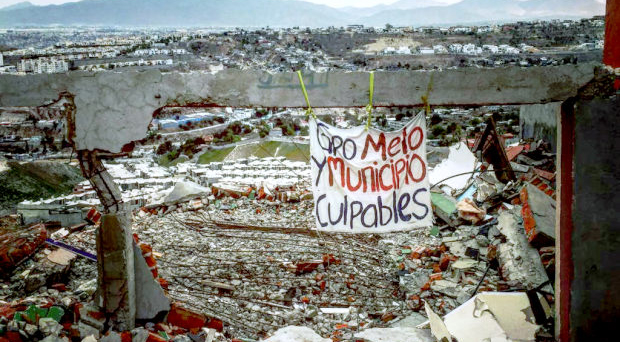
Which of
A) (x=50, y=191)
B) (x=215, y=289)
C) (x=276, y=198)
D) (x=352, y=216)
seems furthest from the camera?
(x=50, y=191)

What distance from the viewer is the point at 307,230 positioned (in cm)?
841

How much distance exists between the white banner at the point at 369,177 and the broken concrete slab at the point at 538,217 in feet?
6.06

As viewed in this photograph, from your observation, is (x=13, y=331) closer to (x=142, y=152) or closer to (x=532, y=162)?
(x=532, y=162)

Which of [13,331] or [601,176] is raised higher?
[601,176]

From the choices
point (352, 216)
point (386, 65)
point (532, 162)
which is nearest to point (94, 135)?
point (352, 216)

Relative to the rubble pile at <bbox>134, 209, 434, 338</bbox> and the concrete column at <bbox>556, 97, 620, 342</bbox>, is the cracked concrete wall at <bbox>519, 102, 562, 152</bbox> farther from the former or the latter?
the concrete column at <bbox>556, 97, 620, 342</bbox>

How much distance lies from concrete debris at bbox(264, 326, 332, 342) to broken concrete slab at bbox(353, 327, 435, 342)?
35 cm

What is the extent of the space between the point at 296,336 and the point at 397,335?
878 mm

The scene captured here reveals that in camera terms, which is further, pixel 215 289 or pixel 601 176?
pixel 215 289

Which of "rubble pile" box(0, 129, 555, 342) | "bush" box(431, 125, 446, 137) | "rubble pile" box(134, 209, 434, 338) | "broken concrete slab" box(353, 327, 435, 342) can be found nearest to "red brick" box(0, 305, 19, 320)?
"rubble pile" box(0, 129, 555, 342)

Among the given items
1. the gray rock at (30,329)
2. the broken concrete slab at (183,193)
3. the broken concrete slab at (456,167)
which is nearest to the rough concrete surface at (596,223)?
the gray rock at (30,329)

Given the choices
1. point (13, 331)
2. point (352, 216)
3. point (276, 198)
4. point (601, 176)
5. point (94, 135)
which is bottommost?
point (276, 198)

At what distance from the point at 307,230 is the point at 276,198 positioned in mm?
2438

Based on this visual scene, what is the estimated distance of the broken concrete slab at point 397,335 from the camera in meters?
4.11
